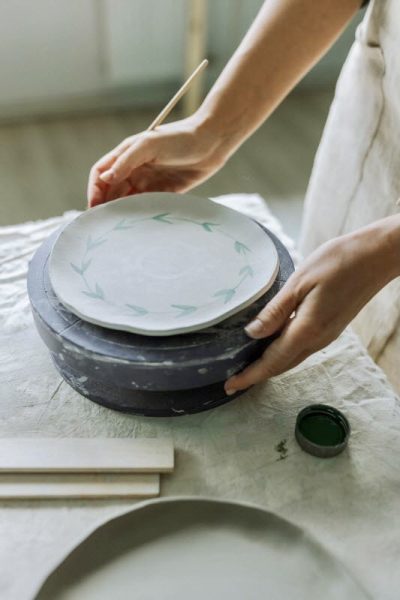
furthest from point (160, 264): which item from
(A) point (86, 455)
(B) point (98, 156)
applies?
(B) point (98, 156)

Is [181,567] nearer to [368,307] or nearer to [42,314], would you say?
[42,314]

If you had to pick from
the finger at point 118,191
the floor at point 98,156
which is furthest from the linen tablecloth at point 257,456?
the floor at point 98,156

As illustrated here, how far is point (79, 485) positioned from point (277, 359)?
31 cm

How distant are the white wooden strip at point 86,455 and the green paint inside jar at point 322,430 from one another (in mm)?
196

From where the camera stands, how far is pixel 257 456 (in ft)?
Result: 2.75

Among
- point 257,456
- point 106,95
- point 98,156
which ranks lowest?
point 98,156

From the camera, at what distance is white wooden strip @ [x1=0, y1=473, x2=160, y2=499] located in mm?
768

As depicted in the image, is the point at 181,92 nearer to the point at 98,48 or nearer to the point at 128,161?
the point at 128,161

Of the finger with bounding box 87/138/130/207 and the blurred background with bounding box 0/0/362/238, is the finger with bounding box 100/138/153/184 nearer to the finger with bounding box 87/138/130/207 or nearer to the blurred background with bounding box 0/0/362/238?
the finger with bounding box 87/138/130/207

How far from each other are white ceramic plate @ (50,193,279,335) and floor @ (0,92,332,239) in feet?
4.45

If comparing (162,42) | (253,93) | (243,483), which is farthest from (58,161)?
(243,483)

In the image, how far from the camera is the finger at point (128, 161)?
1.04 m

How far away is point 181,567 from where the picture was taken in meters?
0.69

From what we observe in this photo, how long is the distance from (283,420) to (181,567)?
0.28 m
